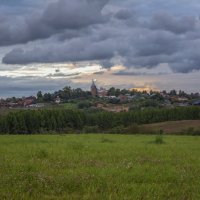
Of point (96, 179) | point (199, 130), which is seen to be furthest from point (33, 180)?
point (199, 130)

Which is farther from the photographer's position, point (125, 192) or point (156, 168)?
point (156, 168)

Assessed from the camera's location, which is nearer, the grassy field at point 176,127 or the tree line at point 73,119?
the grassy field at point 176,127

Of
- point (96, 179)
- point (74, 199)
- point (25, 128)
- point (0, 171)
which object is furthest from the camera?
point (25, 128)

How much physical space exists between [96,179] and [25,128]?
11051 centimetres

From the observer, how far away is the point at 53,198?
29.2 ft

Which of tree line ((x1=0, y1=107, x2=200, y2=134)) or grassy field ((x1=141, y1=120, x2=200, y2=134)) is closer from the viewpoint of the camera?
grassy field ((x1=141, y1=120, x2=200, y2=134))

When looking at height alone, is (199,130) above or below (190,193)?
below

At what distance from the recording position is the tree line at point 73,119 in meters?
119

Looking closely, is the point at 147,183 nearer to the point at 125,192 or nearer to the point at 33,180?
the point at 125,192

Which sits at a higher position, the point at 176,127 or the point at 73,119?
the point at 176,127

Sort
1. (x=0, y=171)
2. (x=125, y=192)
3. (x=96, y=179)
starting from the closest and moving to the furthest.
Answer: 1. (x=125, y=192)
2. (x=96, y=179)
3. (x=0, y=171)

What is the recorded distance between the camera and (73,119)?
13212 centimetres

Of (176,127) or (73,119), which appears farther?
(73,119)

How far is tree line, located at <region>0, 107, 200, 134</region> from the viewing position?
11894 centimetres
